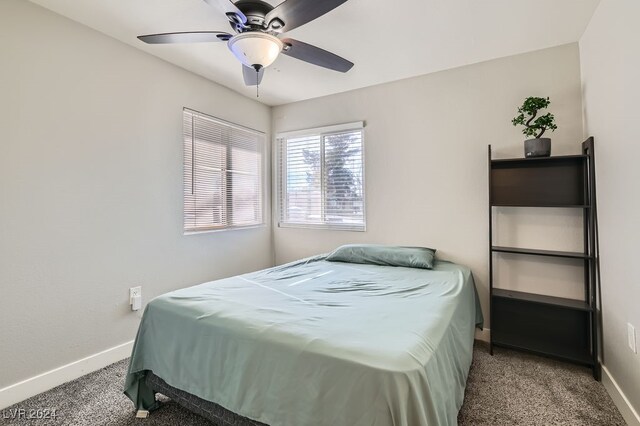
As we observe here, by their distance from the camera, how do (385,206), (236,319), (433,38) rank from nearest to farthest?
1. (236,319)
2. (433,38)
3. (385,206)

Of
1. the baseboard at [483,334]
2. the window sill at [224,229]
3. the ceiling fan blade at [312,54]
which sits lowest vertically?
the baseboard at [483,334]

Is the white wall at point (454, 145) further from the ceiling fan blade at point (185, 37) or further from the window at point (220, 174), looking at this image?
the ceiling fan blade at point (185, 37)

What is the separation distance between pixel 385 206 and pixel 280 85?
1.72m

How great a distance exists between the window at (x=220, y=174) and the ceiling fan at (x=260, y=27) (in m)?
1.26

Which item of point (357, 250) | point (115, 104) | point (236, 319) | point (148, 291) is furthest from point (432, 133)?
point (148, 291)

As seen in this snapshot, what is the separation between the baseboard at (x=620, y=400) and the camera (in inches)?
63.1

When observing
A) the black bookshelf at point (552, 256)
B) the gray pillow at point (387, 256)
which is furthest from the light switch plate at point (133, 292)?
the black bookshelf at point (552, 256)

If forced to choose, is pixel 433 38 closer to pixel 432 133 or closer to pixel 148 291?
pixel 432 133

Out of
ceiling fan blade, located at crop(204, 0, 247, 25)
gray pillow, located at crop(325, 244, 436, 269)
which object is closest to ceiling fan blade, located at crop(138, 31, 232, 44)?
ceiling fan blade, located at crop(204, 0, 247, 25)

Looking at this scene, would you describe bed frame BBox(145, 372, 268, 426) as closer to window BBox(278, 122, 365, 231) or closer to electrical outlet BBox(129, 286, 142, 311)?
electrical outlet BBox(129, 286, 142, 311)

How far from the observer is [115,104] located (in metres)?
2.41

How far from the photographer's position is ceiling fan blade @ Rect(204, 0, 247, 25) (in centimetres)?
146

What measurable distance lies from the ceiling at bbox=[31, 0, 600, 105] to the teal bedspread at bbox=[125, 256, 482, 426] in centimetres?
185

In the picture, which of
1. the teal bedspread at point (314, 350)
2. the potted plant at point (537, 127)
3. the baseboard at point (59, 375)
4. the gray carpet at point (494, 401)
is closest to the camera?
the teal bedspread at point (314, 350)
